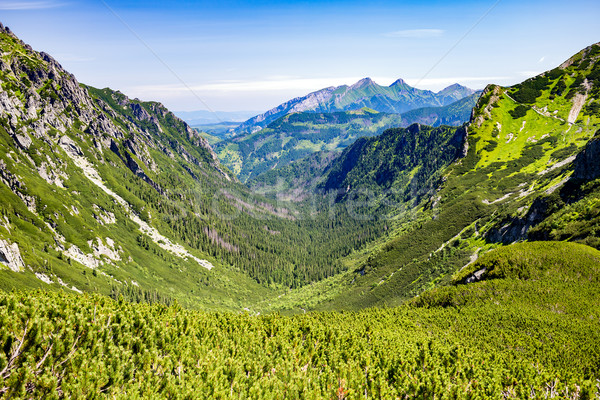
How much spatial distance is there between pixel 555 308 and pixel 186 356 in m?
54.1

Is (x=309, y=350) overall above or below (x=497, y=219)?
above

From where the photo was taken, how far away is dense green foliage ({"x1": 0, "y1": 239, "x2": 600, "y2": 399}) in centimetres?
1510

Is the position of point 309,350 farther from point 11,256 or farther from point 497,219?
point 11,256

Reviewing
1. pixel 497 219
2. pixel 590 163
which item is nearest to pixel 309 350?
pixel 497 219

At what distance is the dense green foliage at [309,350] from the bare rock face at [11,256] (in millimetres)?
134470

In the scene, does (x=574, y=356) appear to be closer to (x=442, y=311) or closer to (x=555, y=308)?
(x=555, y=308)

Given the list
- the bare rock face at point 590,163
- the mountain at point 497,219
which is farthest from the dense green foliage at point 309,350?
the bare rock face at point 590,163

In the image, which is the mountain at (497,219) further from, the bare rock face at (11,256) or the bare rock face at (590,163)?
the bare rock face at (11,256)

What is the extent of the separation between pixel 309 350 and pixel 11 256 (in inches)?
6031

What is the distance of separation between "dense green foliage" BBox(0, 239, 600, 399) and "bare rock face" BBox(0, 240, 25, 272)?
134m

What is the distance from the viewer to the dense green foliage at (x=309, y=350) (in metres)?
15.1

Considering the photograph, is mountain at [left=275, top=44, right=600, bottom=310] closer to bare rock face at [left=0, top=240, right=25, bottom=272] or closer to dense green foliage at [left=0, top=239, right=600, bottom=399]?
dense green foliage at [left=0, top=239, right=600, bottom=399]

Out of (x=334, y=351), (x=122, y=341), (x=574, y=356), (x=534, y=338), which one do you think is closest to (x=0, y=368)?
(x=122, y=341)

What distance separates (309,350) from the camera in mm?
30656
